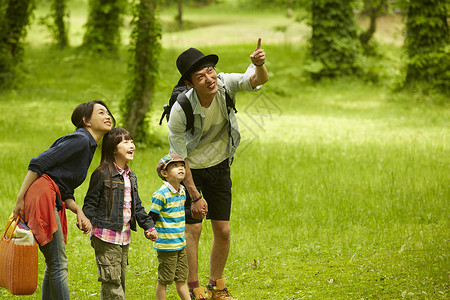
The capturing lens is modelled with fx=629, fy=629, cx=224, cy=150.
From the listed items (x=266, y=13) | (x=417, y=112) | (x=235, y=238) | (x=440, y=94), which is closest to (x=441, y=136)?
(x=417, y=112)

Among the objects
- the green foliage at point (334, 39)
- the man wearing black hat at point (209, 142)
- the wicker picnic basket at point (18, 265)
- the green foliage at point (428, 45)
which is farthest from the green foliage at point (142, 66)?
the green foliage at point (334, 39)

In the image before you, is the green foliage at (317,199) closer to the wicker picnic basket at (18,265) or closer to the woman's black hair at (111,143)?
the wicker picnic basket at (18,265)

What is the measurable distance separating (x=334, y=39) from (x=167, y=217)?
1904 centimetres

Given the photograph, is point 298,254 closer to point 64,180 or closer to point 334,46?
point 64,180

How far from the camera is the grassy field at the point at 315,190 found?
6324 mm

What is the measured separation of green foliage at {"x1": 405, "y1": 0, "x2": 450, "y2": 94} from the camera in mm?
18703

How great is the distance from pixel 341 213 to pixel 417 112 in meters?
9.45

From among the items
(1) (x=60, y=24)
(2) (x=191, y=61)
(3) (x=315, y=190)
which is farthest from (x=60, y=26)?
(2) (x=191, y=61)

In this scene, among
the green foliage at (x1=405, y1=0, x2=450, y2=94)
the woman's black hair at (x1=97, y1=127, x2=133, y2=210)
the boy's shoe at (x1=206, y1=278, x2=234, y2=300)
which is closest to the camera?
the woman's black hair at (x1=97, y1=127, x2=133, y2=210)

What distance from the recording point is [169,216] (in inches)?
201

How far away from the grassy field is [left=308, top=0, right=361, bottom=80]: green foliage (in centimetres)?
160

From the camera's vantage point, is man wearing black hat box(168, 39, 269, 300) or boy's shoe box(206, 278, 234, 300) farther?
boy's shoe box(206, 278, 234, 300)

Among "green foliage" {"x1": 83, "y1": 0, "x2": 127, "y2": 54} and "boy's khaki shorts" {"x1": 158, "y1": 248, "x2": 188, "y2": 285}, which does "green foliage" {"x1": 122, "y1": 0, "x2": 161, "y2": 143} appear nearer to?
"boy's khaki shorts" {"x1": 158, "y1": 248, "x2": 188, "y2": 285}

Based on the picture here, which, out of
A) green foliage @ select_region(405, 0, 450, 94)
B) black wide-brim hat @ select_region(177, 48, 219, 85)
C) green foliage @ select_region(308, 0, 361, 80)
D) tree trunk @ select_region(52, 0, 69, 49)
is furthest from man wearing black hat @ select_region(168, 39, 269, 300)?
tree trunk @ select_region(52, 0, 69, 49)
